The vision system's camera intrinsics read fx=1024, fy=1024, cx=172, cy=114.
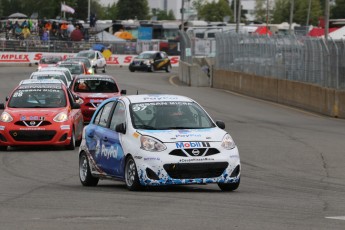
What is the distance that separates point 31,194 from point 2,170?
175 inches

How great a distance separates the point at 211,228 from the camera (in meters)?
9.55

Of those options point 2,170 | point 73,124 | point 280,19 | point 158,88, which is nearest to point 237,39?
point 158,88

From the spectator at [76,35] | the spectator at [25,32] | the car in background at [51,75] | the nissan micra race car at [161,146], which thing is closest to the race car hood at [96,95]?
the car in background at [51,75]

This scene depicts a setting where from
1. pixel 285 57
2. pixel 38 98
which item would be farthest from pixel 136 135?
pixel 285 57

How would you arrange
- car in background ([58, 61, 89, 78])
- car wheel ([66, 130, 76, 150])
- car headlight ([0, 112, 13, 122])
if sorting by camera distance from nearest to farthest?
car headlight ([0, 112, 13, 122]) < car wheel ([66, 130, 76, 150]) < car in background ([58, 61, 89, 78])

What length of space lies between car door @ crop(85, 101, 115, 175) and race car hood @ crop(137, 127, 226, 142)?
3.31 ft

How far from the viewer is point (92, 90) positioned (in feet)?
95.5

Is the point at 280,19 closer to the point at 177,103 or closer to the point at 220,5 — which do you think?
the point at 220,5

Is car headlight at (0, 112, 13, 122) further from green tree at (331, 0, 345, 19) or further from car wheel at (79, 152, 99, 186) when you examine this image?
green tree at (331, 0, 345, 19)

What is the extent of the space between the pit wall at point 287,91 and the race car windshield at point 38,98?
12.2m

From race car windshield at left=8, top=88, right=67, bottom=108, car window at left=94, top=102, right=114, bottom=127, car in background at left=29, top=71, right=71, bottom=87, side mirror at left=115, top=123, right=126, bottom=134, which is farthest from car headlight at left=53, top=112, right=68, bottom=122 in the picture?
car in background at left=29, top=71, right=71, bottom=87

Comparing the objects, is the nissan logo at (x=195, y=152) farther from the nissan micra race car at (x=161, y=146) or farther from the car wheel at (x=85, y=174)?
the car wheel at (x=85, y=174)

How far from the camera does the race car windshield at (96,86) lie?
1143 inches

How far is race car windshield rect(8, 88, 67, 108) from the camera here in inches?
872
